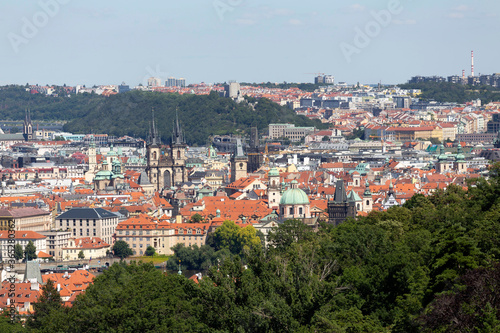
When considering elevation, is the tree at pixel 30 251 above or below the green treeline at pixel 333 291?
below

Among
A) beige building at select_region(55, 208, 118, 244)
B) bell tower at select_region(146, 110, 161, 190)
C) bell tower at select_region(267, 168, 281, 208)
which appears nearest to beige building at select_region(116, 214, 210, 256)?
beige building at select_region(55, 208, 118, 244)

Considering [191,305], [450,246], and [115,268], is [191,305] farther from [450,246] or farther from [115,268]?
[115,268]

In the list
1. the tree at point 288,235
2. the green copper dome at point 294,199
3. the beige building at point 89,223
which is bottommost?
the beige building at point 89,223

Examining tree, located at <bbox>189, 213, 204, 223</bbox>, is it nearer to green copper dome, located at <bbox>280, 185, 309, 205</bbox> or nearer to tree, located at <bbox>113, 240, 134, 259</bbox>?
green copper dome, located at <bbox>280, 185, 309, 205</bbox>

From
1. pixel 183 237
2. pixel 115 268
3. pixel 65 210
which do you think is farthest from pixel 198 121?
pixel 115 268

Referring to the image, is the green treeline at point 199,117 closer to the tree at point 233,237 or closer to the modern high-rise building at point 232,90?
the modern high-rise building at point 232,90

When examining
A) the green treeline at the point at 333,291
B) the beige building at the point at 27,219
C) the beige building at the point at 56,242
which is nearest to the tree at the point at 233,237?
the beige building at the point at 56,242
